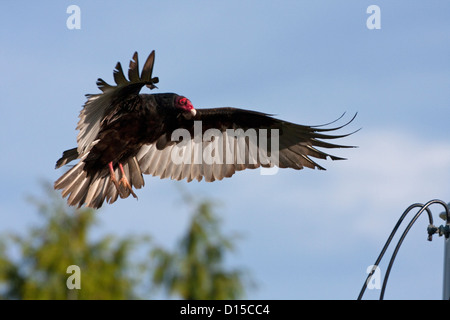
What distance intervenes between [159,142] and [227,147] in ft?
2.37

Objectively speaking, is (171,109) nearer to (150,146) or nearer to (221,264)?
(150,146)

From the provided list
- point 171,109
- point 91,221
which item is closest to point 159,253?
point 91,221

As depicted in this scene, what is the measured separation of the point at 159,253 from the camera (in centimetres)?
1661

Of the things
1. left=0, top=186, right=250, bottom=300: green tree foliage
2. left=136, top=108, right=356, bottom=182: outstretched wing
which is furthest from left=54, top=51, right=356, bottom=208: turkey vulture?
left=0, top=186, right=250, bottom=300: green tree foliage

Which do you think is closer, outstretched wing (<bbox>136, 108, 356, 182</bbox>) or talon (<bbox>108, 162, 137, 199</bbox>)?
talon (<bbox>108, 162, 137, 199</bbox>)

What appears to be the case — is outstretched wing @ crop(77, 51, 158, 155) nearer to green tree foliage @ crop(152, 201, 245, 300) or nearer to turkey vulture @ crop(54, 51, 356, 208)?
turkey vulture @ crop(54, 51, 356, 208)

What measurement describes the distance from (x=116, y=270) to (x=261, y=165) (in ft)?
34.9

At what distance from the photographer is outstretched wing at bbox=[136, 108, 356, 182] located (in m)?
7.83

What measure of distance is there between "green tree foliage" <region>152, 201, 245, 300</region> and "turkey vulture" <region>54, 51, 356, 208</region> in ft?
26.9

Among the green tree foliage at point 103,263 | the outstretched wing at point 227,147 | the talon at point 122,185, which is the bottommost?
the green tree foliage at point 103,263

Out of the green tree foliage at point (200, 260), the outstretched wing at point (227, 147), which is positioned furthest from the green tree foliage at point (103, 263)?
the outstretched wing at point (227, 147)

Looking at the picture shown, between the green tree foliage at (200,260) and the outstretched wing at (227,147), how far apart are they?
814 centimetres

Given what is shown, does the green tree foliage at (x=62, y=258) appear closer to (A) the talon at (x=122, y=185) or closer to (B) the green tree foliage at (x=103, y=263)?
(B) the green tree foliage at (x=103, y=263)

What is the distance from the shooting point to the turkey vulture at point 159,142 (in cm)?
676
